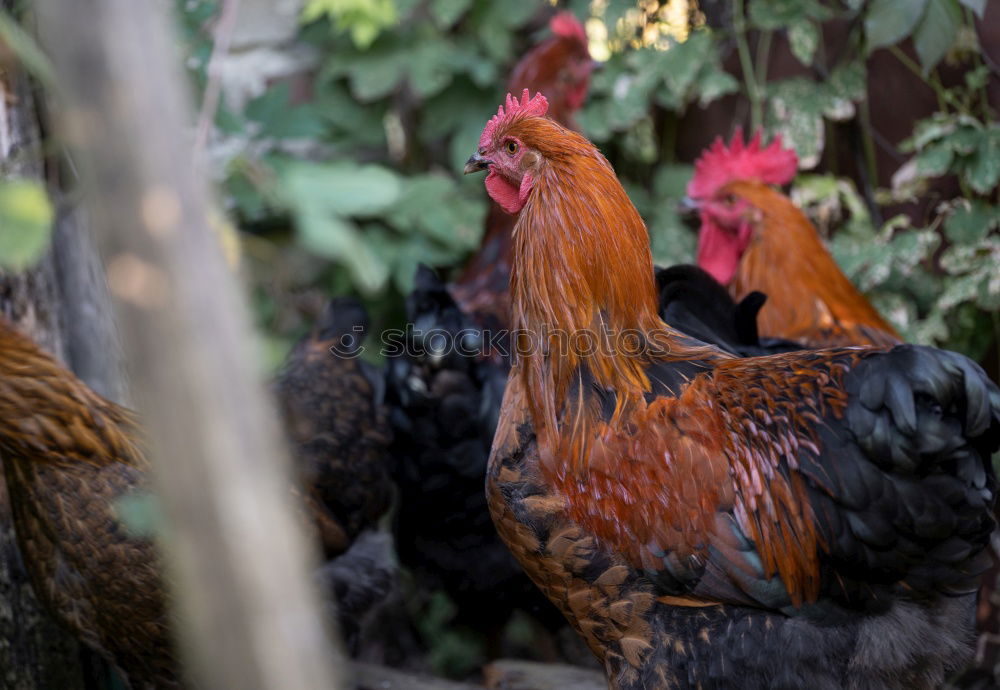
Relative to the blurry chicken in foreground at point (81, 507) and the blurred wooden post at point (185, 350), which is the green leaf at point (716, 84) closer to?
the blurry chicken in foreground at point (81, 507)

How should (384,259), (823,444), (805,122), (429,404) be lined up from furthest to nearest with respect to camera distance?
(384,259)
(805,122)
(429,404)
(823,444)

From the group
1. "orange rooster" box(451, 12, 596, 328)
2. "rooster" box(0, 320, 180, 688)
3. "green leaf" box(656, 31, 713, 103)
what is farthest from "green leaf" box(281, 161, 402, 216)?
"green leaf" box(656, 31, 713, 103)

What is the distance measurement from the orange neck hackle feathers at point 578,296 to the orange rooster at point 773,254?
1.13 m

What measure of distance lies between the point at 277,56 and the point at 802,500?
4244 millimetres

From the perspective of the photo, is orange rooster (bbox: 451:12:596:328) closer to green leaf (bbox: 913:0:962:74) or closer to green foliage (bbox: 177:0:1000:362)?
green foliage (bbox: 177:0:1000:362)

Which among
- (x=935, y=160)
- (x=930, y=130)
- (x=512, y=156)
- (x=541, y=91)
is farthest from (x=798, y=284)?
(x=541, y=91)

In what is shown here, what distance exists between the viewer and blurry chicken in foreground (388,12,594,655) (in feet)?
11.4

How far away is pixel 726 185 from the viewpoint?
367cm

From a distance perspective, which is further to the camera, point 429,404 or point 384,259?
point 384,259

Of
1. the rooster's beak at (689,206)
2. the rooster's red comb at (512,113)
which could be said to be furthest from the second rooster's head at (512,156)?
the rooster's beak at (689,206)

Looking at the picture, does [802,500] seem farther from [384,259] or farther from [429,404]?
[384,259]

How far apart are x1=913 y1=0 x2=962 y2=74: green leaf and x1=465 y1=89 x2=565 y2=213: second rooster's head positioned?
1826 millimetres

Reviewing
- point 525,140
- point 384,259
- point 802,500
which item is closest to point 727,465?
point 802,500

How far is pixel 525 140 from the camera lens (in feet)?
8.29
